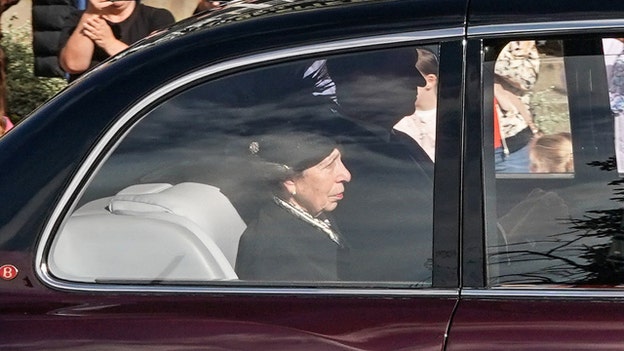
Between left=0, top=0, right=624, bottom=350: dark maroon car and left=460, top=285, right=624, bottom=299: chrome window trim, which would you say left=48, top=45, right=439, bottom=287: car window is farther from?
left=460, top=285, right=624, bottom=299: chrome window trim

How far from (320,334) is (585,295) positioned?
0.51 m

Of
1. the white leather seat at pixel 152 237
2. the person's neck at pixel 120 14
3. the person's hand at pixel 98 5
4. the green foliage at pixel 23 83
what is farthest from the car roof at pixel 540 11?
the green foliage at pixel 23 83

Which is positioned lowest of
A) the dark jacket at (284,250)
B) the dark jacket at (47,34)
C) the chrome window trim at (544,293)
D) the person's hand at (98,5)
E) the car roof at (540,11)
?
the chrome window trim at (544,293)

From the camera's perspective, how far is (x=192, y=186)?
2523 millimetres

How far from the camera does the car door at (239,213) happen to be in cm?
235

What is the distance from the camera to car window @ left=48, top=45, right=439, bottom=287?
2.42m

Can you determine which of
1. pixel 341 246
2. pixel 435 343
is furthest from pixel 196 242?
pixel 435 343

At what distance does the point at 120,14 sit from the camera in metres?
5.81

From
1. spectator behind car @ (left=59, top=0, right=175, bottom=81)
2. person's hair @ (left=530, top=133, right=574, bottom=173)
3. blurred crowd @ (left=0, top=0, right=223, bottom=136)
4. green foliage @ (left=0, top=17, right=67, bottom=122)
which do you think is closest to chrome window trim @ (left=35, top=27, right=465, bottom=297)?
person's hair @ (left=530, top=133, right=574, bottom=173)

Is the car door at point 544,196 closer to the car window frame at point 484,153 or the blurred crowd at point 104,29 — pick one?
the car window frame at point 484,153

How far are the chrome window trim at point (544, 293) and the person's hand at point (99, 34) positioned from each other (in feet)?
11.6

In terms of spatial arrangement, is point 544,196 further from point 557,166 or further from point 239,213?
point 239,213

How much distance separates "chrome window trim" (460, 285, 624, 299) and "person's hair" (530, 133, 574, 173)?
0.92ft

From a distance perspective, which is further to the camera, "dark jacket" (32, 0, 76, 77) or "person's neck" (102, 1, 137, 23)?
"dark jacket" (32, 0, 76, 77)
